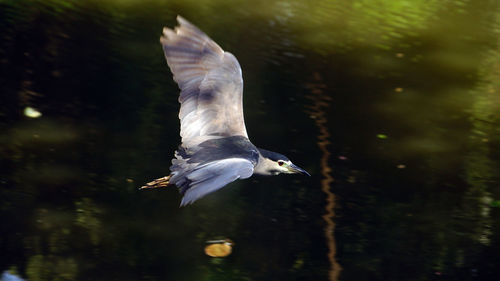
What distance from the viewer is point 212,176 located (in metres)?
4.20

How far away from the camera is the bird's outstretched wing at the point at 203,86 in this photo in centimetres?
516

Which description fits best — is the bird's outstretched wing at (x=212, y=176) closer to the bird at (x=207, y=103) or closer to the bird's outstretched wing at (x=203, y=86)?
the bird at (x=207, y=103)

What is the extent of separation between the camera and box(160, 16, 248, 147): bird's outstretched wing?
5164mm

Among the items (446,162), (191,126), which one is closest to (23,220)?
(191,126)

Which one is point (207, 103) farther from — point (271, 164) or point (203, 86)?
point (271, 164)

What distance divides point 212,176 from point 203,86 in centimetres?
119

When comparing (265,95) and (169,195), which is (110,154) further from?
(265,95)

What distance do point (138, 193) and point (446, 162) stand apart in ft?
9.59

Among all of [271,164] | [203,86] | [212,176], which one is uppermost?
[203,86]

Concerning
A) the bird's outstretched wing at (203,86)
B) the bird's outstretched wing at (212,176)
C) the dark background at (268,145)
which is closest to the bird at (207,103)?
the bird's outstretched wing at (203,86)

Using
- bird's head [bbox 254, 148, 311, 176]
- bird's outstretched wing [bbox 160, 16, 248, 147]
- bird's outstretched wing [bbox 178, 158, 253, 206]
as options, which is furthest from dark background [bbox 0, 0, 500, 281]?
bird's outstretched wing [bbox 178, 158, 253, 206]

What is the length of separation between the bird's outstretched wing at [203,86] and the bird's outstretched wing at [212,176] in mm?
654

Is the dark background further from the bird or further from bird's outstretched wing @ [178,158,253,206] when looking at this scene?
bird's outstretched wing @ [178,158,253,206]

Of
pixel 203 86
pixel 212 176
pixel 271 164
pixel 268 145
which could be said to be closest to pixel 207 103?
pixel 203 86
